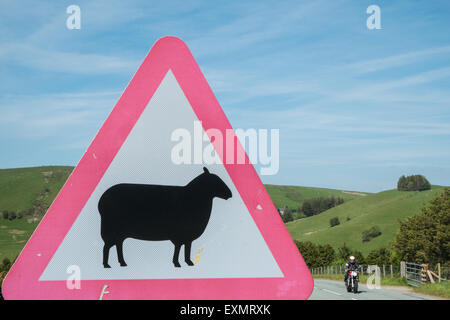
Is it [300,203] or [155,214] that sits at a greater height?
[300,203]

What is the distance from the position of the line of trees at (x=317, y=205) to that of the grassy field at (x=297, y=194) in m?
4.99

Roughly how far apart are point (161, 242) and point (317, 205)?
6261 inches

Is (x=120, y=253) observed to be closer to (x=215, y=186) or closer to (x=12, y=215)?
(x=215, y=186)

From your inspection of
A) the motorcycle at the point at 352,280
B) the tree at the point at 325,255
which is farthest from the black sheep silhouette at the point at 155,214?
the tree at the point at 325,255

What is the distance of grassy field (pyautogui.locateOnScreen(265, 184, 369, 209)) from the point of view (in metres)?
166

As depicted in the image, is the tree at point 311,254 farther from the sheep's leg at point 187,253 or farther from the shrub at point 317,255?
the sheep's leg at point 187,253

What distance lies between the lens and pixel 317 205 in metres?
158

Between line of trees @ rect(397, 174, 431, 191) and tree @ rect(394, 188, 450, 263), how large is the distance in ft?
261

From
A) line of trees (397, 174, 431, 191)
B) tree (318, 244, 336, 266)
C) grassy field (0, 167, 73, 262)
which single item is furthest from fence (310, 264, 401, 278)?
line of trees (397, 174, 431, 191)

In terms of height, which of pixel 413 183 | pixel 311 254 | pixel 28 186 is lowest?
pixel 311 254

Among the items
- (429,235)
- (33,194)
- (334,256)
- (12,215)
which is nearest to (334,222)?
(334,256)

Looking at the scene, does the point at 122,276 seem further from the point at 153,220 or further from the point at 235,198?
the point at 235,198
